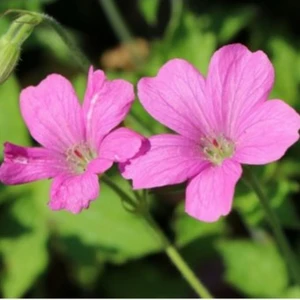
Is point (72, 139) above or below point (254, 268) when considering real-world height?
above

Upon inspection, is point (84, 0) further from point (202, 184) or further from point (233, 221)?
point (202, 184)

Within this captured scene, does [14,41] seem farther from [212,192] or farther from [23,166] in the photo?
[212,192]

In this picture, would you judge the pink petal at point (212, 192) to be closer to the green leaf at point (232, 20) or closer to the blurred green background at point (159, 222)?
the blurred green background at point (159, 222)

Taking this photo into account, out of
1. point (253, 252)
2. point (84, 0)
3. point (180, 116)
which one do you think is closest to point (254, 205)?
point (253, 252)

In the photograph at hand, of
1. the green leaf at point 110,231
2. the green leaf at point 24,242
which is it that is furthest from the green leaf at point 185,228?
the green leaf at point 24,242

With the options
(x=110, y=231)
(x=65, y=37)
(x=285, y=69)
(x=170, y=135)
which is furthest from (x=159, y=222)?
(x=170, y=135)

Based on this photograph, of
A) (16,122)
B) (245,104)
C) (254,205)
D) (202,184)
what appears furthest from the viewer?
(16,122)

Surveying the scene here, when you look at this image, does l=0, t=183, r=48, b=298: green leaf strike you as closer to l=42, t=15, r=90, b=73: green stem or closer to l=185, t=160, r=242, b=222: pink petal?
l=42, t=15, r=90, b=73: green stem
